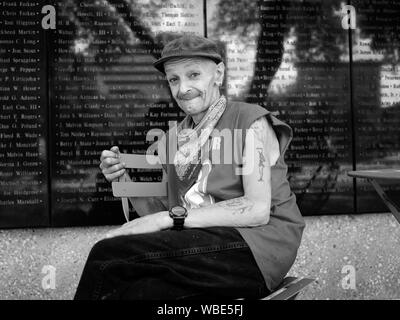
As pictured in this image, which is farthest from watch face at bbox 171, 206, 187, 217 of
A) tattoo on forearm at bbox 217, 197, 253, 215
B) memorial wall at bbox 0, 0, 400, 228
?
memorial wall at bbox 0, 0, 400, 228

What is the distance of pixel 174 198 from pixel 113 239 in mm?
656

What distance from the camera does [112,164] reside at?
2355mm

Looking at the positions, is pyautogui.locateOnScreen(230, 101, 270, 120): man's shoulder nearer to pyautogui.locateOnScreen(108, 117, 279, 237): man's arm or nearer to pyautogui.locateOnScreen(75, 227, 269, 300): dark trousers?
pyautogui.locateOnScreen(108, 117, 279, 237): man's arm

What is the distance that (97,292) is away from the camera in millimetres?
1703

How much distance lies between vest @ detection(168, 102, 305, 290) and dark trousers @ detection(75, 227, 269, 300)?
64 mm

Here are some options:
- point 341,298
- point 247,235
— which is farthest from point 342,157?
point 247,235

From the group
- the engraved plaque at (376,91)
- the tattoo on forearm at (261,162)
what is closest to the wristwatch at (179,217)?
the tattoo on forearm at (261,162)

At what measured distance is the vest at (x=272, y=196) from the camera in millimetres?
1979

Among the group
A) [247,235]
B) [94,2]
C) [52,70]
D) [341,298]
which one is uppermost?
[94,2]

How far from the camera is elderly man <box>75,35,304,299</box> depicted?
5.75ft

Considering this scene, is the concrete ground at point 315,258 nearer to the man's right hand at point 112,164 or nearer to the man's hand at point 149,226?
the man's right hand at point 112,164

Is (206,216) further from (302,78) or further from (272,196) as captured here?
(302,78)

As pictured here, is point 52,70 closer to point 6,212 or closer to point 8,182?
point 8,182

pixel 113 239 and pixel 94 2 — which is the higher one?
pixel 94 2
